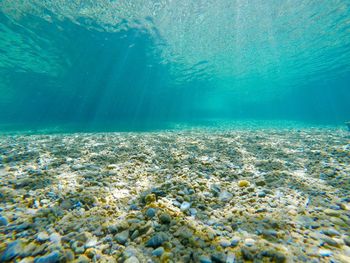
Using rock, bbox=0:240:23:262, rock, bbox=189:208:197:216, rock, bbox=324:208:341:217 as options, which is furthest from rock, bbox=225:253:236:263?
rock, bbox=0:240:23:262

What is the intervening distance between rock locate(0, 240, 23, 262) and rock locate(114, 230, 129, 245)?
40.7 inches

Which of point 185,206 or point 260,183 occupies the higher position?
point 260,183

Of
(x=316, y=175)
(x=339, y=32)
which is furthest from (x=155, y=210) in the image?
(x=339, y=32)

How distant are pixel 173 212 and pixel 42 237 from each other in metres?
1.74

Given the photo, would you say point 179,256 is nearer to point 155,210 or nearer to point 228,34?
point 155,210

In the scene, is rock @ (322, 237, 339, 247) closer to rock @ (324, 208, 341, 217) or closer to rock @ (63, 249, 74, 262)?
rock @ (324, 208, 341, 217)

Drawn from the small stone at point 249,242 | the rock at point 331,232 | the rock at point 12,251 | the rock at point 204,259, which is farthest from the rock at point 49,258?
the rock at point 331,232

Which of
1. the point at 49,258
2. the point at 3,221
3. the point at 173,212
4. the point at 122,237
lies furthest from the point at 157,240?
the point at 3,221

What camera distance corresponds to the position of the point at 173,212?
99.3 inches

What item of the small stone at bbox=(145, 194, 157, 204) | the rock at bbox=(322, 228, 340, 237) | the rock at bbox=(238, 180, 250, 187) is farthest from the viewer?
the rock at bbox=(238, 180, 250, 187)

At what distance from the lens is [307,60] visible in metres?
27.4

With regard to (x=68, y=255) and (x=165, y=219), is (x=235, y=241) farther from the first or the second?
(x=68, y=255)

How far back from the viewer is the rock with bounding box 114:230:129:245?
6.51ft

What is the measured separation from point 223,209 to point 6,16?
22.0 m
